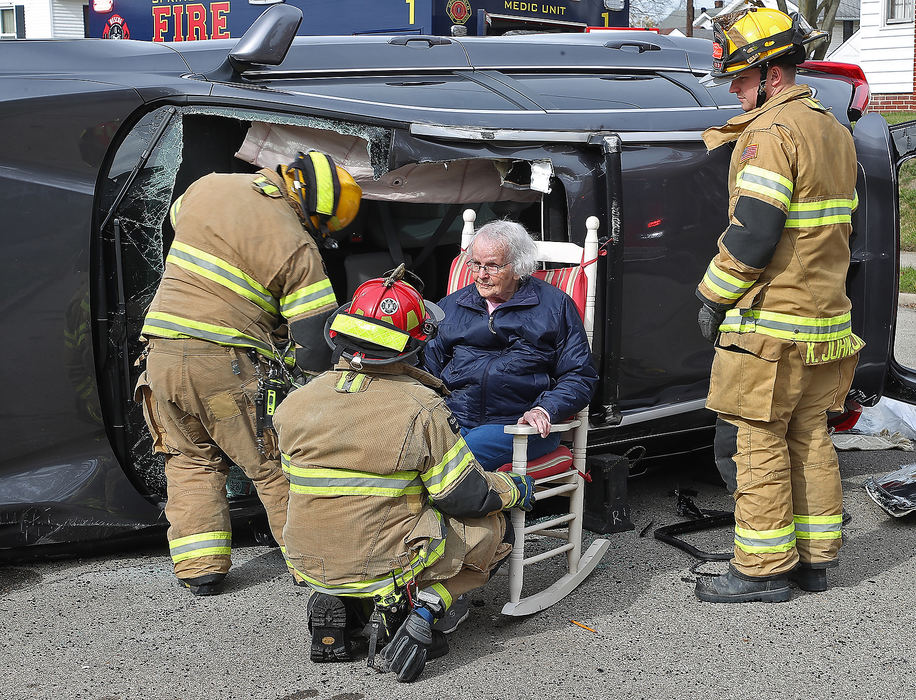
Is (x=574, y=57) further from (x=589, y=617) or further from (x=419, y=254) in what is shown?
(x=589, y=617)

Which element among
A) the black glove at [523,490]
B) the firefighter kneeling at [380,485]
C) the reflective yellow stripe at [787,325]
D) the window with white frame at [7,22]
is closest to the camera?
the firefighter kneeling at [380,485]

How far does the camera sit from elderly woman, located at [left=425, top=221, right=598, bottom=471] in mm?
4148

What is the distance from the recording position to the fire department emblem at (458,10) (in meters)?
5.93

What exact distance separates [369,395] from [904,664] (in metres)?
1.91

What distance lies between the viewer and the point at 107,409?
404cm

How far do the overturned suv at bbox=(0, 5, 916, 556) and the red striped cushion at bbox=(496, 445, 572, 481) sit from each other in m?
0.36

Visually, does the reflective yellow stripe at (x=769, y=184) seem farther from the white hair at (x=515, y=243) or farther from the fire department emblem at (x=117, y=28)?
the fire department emblem at (x=117, y=28)

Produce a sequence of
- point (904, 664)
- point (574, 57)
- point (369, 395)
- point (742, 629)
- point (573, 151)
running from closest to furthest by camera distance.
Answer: point (369, 395) < point (904, 664) < point (742, 629) < point (573, 151) < point (574, 57)

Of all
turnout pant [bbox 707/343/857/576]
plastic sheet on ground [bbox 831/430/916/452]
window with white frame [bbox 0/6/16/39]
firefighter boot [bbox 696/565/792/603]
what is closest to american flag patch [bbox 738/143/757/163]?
turnout pant [bbox 707/343/857/576]

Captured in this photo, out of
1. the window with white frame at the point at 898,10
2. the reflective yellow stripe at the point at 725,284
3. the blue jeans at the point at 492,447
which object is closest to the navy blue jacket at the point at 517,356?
the blue jeans at the point at 492,447

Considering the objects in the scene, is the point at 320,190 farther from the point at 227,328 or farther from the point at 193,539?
the point at 193,539

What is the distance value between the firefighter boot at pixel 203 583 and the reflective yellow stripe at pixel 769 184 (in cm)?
236

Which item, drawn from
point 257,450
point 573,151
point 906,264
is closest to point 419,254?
point 573,151

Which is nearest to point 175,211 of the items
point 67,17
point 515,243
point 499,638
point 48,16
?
point 515,243
